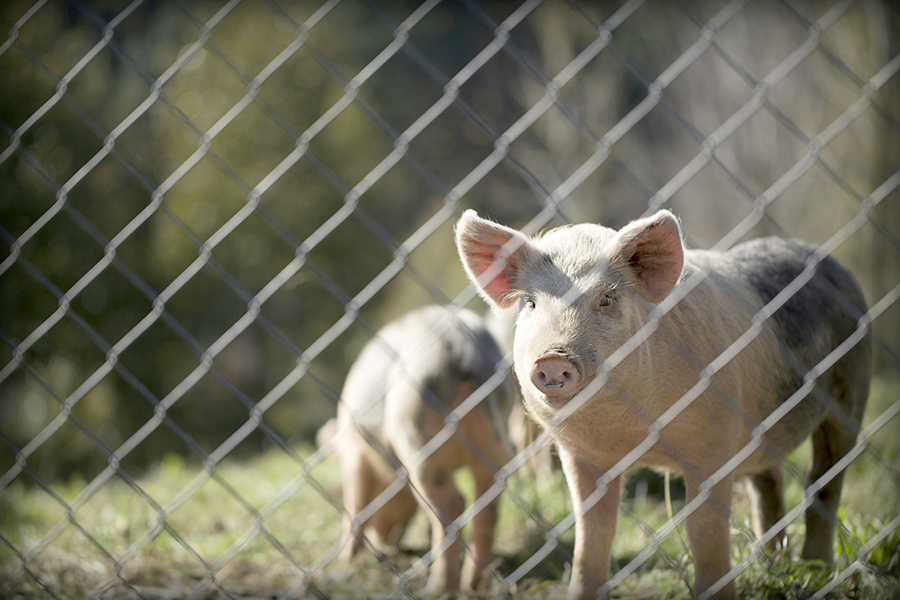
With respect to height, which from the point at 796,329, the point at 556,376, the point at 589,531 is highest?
the point at 556,376

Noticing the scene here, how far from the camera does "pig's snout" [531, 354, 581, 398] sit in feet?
6.33

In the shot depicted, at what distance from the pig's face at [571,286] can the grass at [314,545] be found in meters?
A: 0.40

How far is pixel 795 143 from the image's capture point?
8344mm

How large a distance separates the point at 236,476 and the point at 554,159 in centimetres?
686

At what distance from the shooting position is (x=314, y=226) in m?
9.40

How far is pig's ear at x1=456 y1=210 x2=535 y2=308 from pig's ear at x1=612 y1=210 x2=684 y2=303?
0.31m

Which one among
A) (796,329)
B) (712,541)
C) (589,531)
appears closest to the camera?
(712,541)

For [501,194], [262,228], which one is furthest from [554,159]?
[262,228]

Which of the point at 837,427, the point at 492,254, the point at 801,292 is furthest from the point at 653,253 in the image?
the point at 837,427

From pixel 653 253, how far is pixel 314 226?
25.4ft

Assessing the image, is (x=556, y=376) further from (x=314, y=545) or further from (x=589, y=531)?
(x=314, y=545)

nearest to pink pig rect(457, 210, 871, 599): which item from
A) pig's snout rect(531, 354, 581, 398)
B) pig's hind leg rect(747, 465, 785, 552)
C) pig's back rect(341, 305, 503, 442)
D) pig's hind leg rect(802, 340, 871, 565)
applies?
pig's snout rect(531, 354, 581, 398)

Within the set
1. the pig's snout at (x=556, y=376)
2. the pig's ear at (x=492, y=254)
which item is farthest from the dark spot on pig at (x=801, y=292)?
the pig's snout at (x=556, y=376)

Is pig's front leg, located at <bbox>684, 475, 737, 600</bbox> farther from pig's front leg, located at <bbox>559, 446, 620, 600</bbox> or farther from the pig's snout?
the pig's snout
